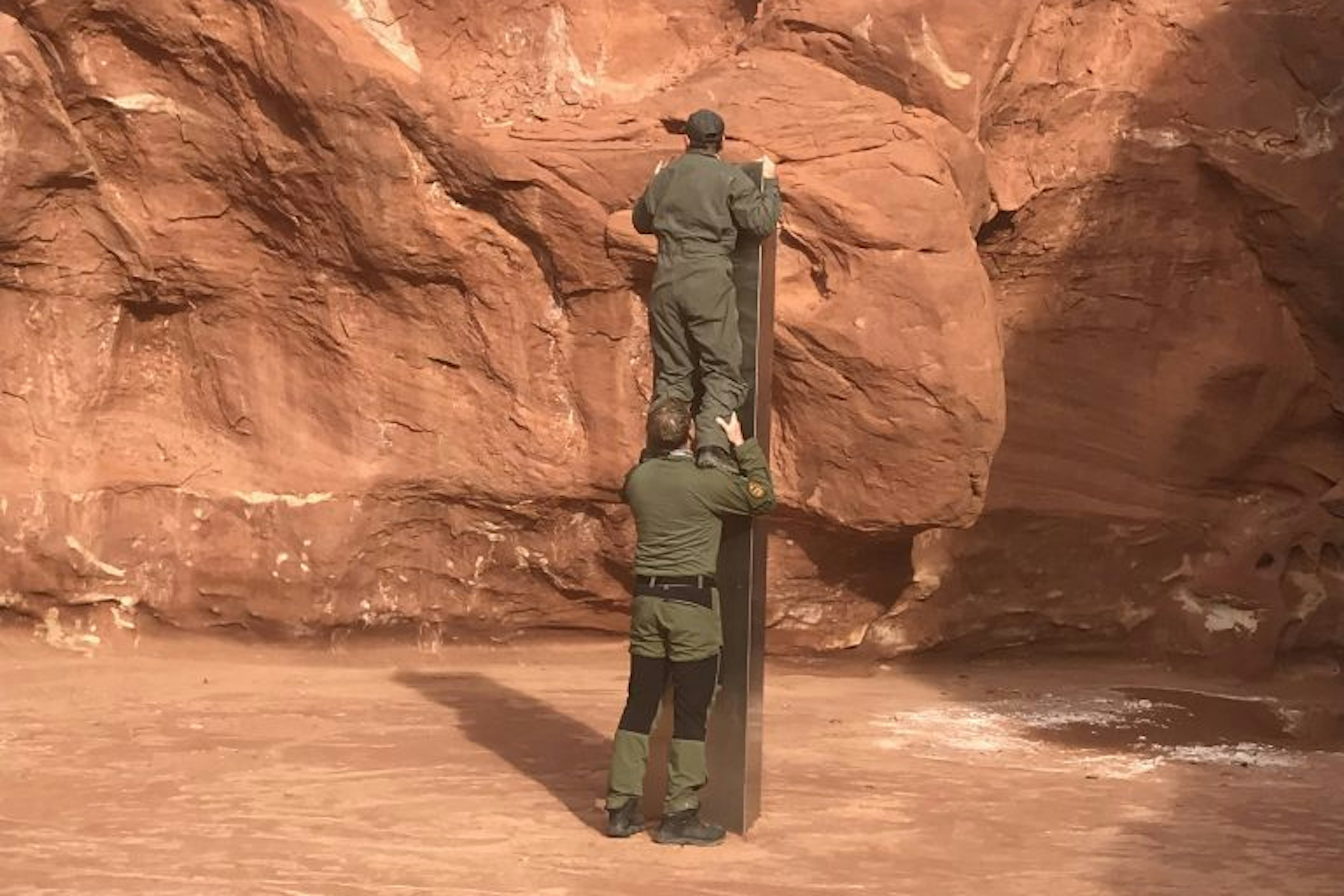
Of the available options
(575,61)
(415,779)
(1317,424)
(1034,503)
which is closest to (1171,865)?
(415,779)

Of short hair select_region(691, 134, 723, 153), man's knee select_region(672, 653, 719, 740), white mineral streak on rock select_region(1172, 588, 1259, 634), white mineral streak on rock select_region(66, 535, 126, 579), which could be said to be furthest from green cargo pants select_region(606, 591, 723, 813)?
white mineral streak on rock select_region(1172, 588, 1259, 634)

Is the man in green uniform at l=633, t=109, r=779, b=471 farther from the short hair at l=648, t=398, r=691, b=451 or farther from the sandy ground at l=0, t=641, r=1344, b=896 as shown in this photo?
the sandy ground at l=0, t=641, r=1344, b=896

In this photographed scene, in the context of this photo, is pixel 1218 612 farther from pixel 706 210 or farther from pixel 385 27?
pixel 385 27

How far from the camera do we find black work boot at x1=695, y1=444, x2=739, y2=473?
7547 millimetres

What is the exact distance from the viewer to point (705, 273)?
305 inches

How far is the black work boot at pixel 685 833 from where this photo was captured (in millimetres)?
7414

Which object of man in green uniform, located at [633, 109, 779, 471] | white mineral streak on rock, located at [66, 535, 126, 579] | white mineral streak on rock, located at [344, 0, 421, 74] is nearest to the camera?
man in green uniform, located at [633, 109, 779, 471]

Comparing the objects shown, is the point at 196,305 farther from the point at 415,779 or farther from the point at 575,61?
the point at 415,779

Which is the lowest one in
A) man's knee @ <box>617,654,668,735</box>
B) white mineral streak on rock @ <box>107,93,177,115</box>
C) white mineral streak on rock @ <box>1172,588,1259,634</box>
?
man's knee @ <box>617,654,668,735</box>

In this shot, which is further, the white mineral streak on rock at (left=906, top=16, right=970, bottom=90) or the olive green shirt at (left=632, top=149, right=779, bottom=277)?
the white mineral streak on rock at (left=906, top=16, right=970, bottom=90)

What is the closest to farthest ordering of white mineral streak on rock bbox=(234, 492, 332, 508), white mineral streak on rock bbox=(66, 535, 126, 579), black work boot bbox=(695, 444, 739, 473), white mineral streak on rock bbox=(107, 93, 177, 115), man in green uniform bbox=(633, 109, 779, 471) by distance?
black work boot bbox=(695, 444, 739, 473)
man in green uniform bbox=(633, 109, 779, 471)
white mineral streak on rock bbox=(107, 93, 177, 115)
white mineral streak on rock bbox=(66, 535, 126, 579)
white mineral streak on rock bbox=(234, 492, 332, 508)

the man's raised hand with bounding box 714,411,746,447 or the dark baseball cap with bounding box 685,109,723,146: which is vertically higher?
the dark baseball cap with bounding box 685,109,723,146

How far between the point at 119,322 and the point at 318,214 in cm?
133

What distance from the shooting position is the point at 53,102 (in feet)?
35.8
